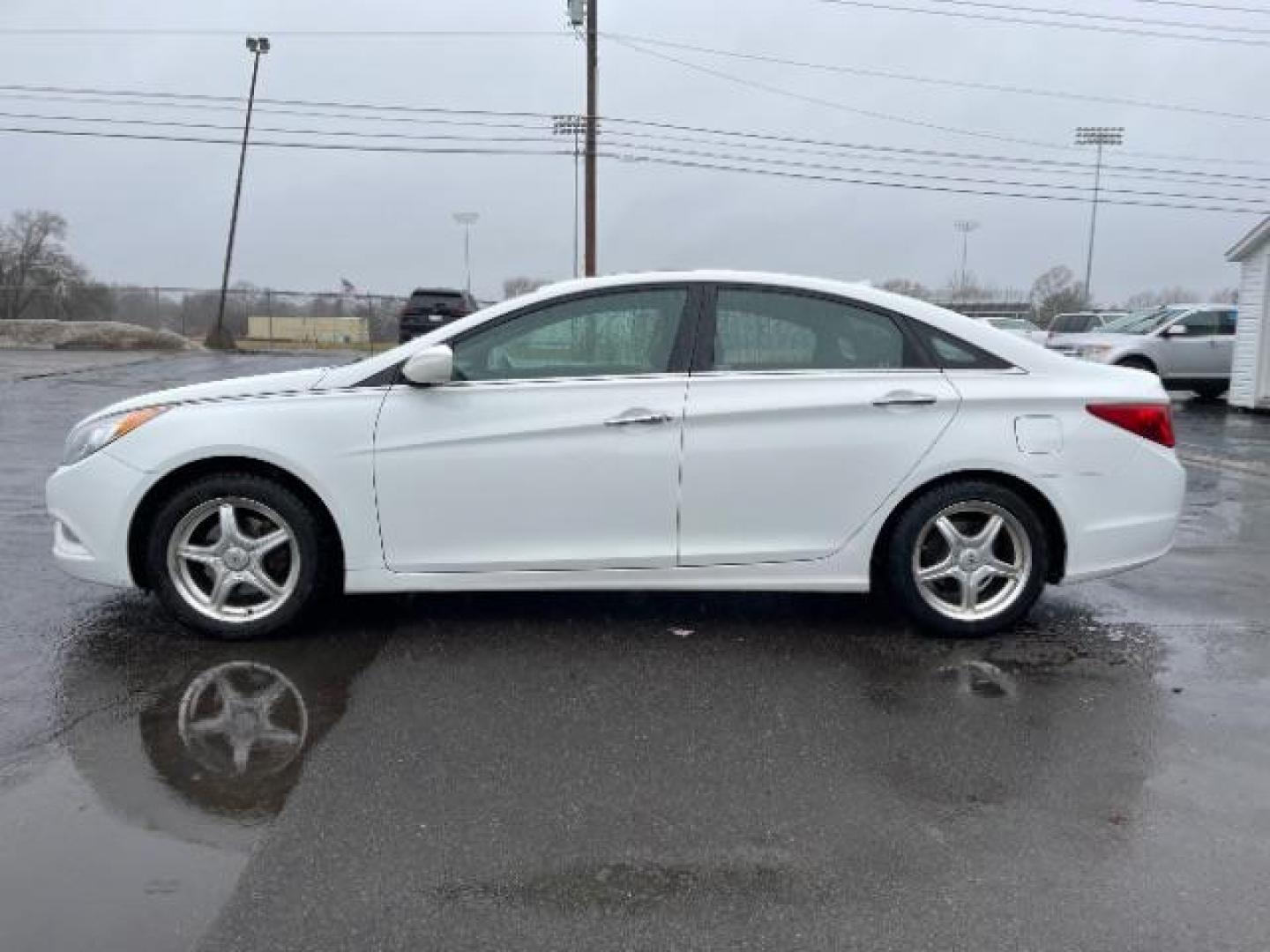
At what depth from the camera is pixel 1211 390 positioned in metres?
20.0

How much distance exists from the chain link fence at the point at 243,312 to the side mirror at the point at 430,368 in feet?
118

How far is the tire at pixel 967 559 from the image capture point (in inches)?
185

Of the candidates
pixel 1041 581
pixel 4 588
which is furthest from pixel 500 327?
pixel 4 588

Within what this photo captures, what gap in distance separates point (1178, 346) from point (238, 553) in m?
18.6

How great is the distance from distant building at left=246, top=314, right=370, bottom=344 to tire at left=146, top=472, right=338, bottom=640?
37523 millimetres

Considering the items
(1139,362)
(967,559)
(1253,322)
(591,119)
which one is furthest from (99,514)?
(591,119)

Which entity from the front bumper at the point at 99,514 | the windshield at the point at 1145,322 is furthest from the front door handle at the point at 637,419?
the windshield at the point at 1145,322

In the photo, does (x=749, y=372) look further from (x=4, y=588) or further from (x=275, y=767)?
(x=4, y=588)

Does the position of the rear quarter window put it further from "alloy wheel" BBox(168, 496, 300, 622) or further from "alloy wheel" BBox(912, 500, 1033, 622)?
"alloy wheel" BBox(168, 496, 300, 622)

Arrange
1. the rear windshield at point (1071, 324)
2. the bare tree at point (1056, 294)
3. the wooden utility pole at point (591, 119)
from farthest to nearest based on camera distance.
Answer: the bare tree at point (1056, 294), the rear windshield at point (1071, 324), the wooden utility pole at point (591, 119)

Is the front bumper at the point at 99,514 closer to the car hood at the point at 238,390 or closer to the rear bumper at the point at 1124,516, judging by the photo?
the car hood at the point at 238,390

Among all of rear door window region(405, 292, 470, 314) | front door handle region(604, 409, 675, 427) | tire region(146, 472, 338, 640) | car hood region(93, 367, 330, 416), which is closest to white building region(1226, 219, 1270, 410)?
front door handle region(604, 409, 675, 427)

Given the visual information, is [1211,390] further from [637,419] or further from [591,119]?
[637,419]

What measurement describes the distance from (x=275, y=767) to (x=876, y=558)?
8.70 ft
